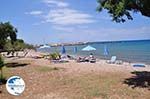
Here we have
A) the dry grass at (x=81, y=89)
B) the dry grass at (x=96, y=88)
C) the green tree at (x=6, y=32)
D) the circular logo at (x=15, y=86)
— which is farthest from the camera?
the green tree at (x=6, y=32)

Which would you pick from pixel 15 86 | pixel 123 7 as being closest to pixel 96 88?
pixel 123 7

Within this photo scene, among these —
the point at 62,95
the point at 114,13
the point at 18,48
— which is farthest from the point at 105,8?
the point at 18,48

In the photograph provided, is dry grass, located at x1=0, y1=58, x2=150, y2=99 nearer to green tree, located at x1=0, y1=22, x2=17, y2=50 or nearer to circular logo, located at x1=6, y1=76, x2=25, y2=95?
circular logo, located at x1=6, y1=76, x2=25, y2=95

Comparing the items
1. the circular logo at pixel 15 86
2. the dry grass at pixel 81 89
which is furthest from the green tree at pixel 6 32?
the circular logo at pixel 15 86

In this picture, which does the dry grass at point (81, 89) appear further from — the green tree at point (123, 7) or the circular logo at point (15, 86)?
the circular logo at point (15, 86)

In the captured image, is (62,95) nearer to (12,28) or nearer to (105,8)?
(105,8)

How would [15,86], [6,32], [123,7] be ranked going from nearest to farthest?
[15,86], [123,7], [6,32]

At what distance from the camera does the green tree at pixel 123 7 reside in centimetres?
1911

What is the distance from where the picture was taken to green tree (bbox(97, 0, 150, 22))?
19109mm

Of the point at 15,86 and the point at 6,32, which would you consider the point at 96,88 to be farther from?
the point at 6,32

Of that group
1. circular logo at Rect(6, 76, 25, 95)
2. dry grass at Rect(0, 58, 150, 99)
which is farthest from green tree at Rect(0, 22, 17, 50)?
circular logo at Rect(6, 76, 25, 95)

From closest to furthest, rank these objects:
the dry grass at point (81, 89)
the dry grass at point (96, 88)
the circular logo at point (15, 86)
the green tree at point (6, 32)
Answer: the circular logo at point (15, 86) → the dry grass at point (96, 88) → the dry grass at point (81, 89) → the green tree at point (6, 32)

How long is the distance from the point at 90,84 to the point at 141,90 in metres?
3.63

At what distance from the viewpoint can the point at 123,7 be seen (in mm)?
19172
